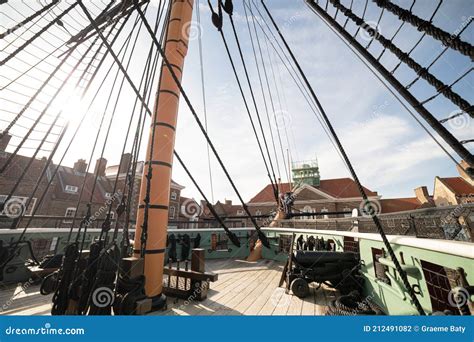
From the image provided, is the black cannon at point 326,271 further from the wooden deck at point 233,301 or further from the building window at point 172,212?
the building window at point 172,212

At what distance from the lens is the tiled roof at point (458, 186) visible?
1090 inches

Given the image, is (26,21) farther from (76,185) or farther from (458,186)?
(458,186)

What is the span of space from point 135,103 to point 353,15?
4763 mm

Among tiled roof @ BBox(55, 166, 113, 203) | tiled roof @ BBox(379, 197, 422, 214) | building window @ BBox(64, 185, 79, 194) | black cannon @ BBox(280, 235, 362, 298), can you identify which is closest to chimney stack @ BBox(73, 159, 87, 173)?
tiled roof @ BBox(55, 166, 113, 203)

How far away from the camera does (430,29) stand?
8.48ft

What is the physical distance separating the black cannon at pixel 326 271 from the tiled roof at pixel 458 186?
3378 cm

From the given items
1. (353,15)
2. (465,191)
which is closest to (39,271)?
(353,15)

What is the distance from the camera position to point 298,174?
114 ft

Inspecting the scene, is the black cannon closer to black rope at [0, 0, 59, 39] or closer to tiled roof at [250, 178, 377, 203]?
black rope at [0, 0, 59, 39]

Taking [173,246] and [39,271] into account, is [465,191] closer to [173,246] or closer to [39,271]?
[173,246]

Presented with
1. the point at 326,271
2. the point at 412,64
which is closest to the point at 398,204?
the point at 326,271

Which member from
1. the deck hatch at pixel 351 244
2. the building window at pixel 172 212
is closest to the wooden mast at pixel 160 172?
the deck hatch at pixel 351 244

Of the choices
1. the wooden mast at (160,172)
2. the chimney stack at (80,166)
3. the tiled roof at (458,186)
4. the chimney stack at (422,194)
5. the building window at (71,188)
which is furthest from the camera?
the chimney stack at (422,194)

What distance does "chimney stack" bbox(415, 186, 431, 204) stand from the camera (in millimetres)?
33188
